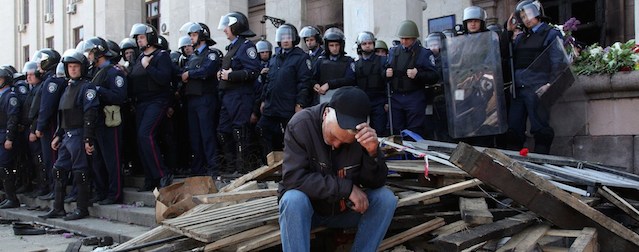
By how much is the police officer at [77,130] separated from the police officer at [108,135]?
0.14 meters

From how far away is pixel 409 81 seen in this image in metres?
7.20

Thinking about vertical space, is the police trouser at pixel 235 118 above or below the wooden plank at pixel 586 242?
above

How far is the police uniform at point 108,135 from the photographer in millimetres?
7660

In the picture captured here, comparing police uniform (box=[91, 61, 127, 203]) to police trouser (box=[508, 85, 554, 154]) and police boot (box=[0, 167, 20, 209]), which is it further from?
police trouser (box=[508, 85, 554, 154])

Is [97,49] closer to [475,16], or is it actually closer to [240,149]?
[240,149]

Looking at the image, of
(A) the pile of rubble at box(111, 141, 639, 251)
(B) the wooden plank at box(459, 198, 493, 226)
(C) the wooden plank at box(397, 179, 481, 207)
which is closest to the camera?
(A) the pile of rubble at box(111, 141, 639, 251)

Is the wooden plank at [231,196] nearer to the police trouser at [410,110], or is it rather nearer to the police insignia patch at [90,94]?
the police trouser at [410,110]

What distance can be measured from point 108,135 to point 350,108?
15.9ft

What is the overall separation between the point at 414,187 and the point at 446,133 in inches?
96.1

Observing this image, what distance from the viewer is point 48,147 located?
29.1 ft

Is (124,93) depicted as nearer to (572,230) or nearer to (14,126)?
(14,126)

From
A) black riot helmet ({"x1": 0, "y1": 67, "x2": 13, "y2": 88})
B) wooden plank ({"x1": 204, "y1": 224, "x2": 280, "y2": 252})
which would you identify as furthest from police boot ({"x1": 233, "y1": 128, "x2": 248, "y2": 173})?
black riot helmet ({"x1": 0, "y1": 67, "x2": 13, "y2": 88})

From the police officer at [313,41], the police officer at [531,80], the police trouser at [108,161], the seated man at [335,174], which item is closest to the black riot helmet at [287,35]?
the police officer at [313,41]

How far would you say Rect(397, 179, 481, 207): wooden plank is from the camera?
176 inches
